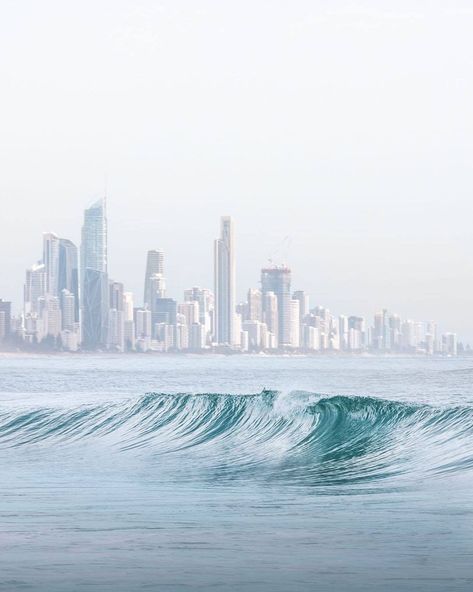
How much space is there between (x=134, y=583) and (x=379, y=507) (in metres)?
5.55

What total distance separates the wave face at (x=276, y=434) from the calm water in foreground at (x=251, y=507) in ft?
0.27

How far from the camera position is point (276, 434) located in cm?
3042

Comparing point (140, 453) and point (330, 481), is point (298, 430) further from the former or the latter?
point (330, 481)

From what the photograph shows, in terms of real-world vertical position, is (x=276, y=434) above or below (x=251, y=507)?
above

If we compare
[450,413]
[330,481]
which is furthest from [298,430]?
[330,481]

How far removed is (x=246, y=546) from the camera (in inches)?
406

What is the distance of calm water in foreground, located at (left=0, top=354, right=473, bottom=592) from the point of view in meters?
8.92

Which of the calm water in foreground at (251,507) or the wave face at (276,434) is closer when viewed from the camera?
the calm water in foreground at (251,507)

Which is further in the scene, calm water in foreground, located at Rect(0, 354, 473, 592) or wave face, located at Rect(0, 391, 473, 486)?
wave face, located at Rect(0, 391, 473, 486)

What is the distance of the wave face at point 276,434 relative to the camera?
2097 cm

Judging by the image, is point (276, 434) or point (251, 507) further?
point (276, 434)

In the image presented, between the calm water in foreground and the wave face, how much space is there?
0.08 meters

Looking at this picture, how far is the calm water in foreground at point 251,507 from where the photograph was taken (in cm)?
892

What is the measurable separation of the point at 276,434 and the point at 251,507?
17.0 meters
